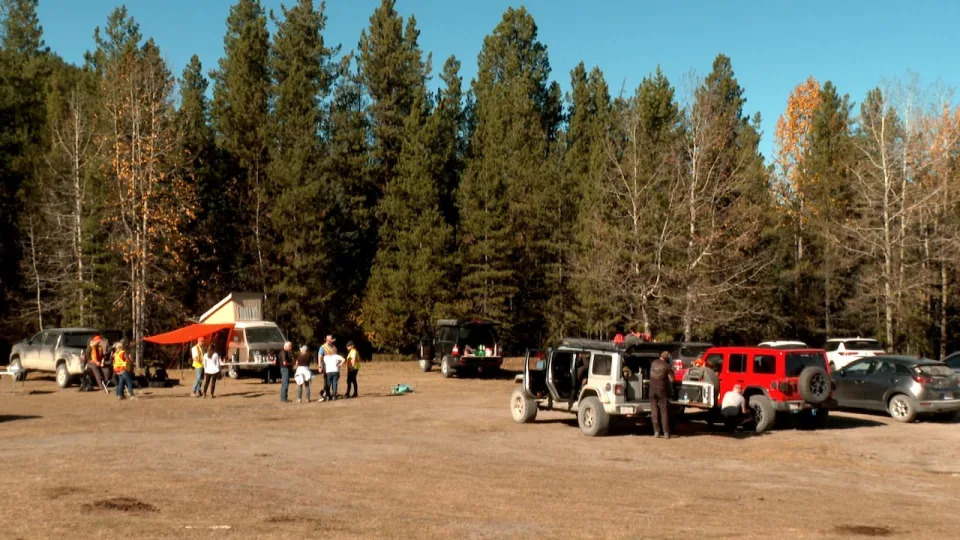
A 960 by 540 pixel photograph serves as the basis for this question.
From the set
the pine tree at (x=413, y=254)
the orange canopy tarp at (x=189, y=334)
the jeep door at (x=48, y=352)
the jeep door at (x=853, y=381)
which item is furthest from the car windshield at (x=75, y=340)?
the jeep door at (x=853, y=381)

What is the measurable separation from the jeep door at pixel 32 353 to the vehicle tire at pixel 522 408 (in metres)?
18.9

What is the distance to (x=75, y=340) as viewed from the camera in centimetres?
3056

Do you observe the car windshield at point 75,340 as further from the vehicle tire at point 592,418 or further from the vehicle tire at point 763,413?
the vehicle tire at point 763,413

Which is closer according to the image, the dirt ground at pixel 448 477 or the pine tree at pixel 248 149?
the dirt ground at pixel 448 477

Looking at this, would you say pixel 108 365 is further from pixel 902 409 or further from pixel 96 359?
pixel 902 409

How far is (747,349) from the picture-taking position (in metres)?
20.0

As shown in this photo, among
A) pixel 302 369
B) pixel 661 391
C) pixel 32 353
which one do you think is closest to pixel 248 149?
pixel 32 353

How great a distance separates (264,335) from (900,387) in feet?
70.4

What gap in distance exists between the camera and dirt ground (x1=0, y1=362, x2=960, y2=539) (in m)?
10.1

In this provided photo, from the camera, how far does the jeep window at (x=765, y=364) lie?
64.4 feet

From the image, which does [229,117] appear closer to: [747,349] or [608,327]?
[608,327]

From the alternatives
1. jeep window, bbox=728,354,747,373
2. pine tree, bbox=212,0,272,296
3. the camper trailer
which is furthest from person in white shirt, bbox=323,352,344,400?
pine tree, bbox=212,0,272,296

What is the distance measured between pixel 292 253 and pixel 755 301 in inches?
889

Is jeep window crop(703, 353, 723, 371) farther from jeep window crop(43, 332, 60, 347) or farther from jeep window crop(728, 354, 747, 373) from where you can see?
jeep window crop(43, 332, 60, 347)
